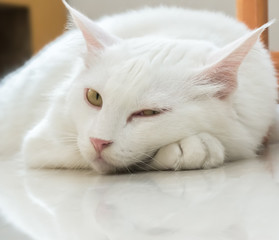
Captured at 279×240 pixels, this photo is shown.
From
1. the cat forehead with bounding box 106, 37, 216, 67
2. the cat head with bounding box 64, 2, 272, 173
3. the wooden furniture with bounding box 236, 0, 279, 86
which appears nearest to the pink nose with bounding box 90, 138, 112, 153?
the cat head with bounding box 64, 2, 272, 173

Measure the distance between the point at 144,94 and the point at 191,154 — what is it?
0.61 feet

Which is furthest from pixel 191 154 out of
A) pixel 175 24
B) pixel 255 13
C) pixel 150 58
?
pixel 255 13

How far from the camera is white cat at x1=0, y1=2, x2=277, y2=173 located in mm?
1217

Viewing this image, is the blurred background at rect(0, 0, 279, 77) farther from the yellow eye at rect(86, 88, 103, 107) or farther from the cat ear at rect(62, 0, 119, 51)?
the yellow eye at rect(86, 88, 103, 107)

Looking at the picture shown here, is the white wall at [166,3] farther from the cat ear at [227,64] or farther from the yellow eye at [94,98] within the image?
the yellow eye at [94,98]

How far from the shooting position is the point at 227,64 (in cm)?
125

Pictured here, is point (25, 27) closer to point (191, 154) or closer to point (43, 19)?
point (43, 19)

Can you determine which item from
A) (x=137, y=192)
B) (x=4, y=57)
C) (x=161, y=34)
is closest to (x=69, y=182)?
(x=137, y=192)

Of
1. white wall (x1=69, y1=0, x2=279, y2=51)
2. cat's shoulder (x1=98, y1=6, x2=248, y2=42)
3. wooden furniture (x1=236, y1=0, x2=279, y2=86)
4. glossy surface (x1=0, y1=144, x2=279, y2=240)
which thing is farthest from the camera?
white wall (x1=69, y1=0, x2=279, y2=51)

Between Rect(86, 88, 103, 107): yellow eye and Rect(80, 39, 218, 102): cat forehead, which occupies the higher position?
Rect(80, 39, 218, 102): cat forehead

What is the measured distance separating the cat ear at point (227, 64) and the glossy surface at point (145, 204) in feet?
0.69

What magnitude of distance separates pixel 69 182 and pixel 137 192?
0.22 m

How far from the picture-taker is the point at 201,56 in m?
1.35

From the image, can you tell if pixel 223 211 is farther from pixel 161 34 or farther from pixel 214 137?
pixel 161 34
